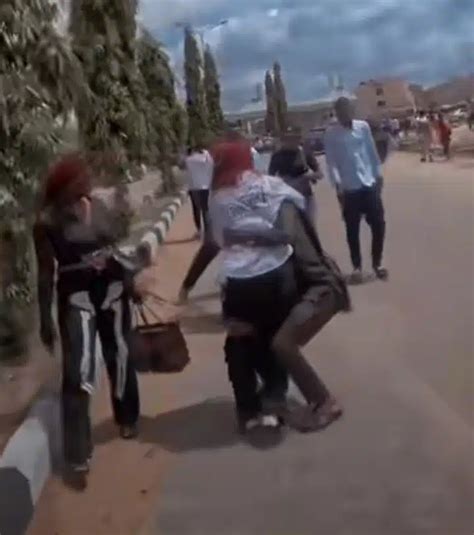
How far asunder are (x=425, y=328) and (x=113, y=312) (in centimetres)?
384

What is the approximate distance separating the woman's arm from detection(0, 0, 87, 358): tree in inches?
59.5

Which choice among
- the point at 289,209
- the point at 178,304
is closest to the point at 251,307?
the point at 289,209

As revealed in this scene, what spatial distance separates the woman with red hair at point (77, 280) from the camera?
689cm

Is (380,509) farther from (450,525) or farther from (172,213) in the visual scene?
(172,213)

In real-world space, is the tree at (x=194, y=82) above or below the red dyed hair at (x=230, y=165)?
below

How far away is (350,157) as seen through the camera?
12906 millimetres

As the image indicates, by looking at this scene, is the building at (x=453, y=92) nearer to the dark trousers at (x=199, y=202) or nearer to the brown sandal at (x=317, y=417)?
the dark trousers at (x=199, y=202)

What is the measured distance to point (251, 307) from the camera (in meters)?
7.43

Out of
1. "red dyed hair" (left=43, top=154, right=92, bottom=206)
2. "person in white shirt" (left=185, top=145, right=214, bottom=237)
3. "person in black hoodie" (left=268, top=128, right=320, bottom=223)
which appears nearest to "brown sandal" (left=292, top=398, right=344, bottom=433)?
"red dyed hair" (left=43, top=154, right=92, bottom=206)

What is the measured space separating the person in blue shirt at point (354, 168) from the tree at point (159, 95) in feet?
48.4

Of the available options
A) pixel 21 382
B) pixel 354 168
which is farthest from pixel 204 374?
pixel 354 168

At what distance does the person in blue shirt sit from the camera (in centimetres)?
1291

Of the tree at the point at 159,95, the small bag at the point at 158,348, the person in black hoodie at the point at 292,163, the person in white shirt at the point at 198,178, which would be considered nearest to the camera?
the small bag at the point at 158,348

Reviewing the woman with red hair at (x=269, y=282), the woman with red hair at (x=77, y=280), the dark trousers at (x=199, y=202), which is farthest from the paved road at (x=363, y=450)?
the dark trousers at (x=199, y=202)
